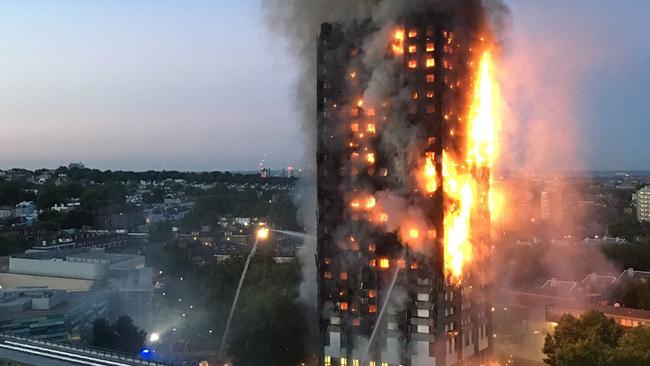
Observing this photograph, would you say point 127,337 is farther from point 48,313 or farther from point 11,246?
point 11,246

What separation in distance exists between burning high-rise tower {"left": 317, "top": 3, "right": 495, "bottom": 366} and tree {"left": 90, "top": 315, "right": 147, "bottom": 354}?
13.7m

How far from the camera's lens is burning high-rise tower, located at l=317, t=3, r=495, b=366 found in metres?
32.8

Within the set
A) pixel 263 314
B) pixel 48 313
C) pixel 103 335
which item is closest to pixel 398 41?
pixel 263 314

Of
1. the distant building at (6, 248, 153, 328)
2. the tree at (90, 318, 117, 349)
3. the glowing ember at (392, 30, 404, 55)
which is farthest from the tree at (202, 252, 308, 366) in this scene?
the glowing ember at (392, 30, 404, 55)

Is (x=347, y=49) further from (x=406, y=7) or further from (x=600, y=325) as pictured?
(x=600, y=325)

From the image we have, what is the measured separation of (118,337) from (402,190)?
21378 millimetres

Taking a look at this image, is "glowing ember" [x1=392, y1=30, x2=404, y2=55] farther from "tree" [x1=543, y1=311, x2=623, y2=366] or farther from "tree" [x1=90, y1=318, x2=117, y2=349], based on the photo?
"tree" [x1=90, y1=318, x2=117, y2=349]

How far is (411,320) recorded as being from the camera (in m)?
32.7

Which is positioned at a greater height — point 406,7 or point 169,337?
point 406,7

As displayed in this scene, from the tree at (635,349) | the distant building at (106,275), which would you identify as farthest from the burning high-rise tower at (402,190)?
the distant building at (106,275)

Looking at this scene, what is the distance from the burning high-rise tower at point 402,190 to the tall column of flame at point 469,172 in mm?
109

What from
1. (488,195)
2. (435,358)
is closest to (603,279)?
(488,195)

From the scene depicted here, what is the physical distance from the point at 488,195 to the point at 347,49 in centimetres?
1230

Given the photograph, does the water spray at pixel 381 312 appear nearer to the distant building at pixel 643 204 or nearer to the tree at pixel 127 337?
the tree at pixel 127 337
